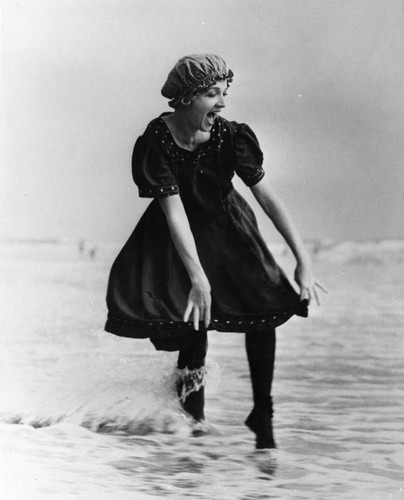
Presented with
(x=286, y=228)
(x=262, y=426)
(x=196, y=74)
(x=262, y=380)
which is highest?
(x=196, y=74)

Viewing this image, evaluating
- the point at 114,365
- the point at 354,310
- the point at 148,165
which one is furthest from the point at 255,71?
the point at 114,365

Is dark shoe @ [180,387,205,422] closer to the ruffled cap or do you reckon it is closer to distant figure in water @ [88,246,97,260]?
distant figure in water @ [88,246,97,260]

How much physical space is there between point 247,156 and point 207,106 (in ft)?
0.48

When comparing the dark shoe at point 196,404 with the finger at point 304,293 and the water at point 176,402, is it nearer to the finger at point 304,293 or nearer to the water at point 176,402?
the water at point 176,402

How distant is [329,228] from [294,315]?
0.74 feet

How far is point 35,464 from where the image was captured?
6.66ft

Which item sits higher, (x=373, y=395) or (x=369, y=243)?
(x=369, y=243)

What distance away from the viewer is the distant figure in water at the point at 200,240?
6.12ft

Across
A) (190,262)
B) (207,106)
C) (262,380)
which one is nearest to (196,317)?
(190,262)

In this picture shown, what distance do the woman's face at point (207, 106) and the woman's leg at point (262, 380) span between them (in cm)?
50

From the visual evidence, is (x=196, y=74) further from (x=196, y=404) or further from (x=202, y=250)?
(x=196, y=404)

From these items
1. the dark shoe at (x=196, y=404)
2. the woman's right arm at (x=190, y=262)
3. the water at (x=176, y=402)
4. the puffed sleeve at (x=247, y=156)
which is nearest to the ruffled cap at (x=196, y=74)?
the puffed sleeve at (x=247, y=156)

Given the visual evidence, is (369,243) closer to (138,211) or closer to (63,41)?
(138,211)

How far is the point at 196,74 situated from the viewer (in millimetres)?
1842
